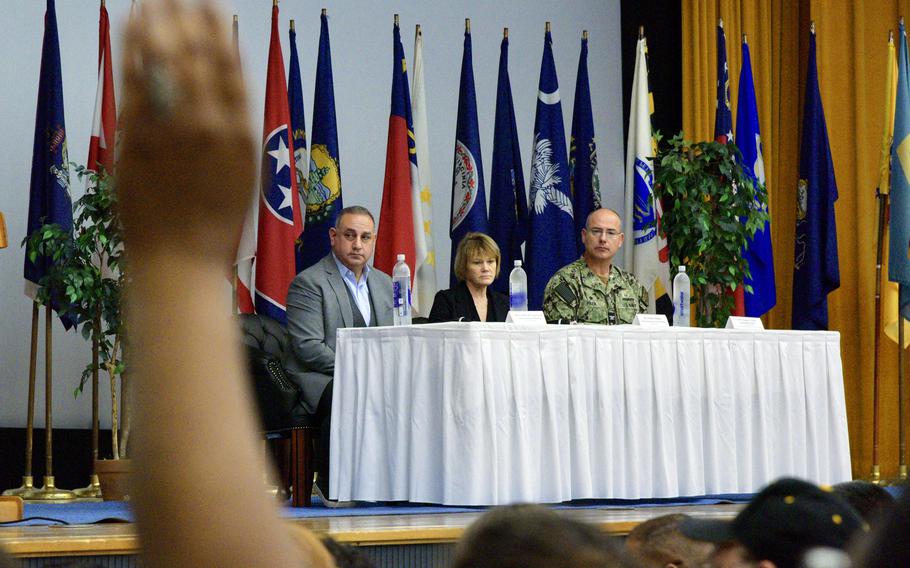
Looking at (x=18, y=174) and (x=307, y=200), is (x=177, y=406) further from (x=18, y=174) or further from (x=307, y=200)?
(x=18, y=174)

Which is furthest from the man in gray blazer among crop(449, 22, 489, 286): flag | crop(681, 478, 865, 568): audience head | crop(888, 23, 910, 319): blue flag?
crop(681, 478, 865, 568): audience head

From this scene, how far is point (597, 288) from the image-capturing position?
18.3 feet

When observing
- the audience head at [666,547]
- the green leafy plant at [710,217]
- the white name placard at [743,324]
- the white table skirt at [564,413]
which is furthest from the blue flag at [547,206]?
the audience head at [666,547]

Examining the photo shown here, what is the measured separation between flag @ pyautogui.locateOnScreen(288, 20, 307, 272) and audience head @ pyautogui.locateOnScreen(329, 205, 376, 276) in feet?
5.60

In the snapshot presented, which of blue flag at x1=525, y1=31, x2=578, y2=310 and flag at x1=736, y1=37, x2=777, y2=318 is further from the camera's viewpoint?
flag at x1=736, y1=37, x2=777, y2=318

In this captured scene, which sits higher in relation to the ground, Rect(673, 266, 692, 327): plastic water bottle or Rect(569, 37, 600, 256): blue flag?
Rect(569, 37, 600, 256): blue flag

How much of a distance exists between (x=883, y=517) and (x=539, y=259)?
673 cm

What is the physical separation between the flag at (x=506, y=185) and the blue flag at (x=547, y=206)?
0.17 m

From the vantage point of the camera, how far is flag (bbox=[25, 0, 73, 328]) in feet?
21.4

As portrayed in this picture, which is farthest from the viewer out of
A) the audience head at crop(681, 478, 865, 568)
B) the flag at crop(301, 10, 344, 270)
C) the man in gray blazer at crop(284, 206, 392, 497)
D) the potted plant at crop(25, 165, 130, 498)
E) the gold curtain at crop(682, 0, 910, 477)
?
the gold curtain at crop(682, 0, 910, 477)

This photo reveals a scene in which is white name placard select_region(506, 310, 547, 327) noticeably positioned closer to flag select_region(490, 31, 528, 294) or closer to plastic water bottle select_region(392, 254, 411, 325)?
A: plastic water bottle select_region(392, 254, 411, 325)

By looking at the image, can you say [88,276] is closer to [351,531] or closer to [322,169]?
[322,169]

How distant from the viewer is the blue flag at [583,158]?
7551 mm

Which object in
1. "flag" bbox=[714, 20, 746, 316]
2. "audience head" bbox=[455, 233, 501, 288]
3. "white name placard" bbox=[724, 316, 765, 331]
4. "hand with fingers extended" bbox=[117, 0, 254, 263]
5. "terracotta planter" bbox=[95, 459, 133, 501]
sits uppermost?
"flag" bbox=[714, 20, 746, 316]
